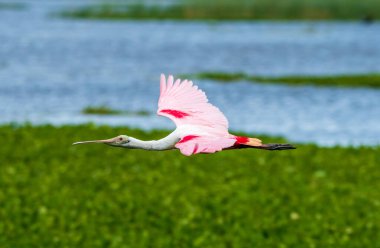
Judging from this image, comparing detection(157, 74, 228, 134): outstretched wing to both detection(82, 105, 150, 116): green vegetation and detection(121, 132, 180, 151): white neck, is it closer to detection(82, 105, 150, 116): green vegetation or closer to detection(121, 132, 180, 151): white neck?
detection(121, 132, 180, 151): white neck

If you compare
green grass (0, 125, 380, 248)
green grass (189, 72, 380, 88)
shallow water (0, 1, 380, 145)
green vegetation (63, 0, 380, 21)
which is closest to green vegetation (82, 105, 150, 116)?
shallow water (0, 1, 380, 145)

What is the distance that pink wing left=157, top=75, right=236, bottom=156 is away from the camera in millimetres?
3178

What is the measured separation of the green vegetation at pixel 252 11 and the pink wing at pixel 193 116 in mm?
93428

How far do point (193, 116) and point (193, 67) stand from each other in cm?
5378

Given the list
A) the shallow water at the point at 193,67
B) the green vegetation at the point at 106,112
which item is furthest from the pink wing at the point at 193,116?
the green vegetation at the point at 106,112

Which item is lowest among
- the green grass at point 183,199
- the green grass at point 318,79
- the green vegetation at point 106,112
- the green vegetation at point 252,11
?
the green vegetation at point 106,112

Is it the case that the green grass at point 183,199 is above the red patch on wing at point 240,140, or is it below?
below

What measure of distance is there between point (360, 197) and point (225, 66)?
42015mm

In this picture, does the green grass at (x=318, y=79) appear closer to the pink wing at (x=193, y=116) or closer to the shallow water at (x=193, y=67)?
the shallow water at (x=193, y=67)

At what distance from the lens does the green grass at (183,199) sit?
14.9m

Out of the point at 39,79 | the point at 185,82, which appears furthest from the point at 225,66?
the point at 185,82

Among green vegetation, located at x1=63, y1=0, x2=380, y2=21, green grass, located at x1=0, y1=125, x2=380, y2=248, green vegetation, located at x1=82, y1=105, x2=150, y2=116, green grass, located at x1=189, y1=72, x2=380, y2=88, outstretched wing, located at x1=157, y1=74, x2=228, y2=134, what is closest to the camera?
outstretched wing, located at x1=157, y1=74, x2=228, y2=134

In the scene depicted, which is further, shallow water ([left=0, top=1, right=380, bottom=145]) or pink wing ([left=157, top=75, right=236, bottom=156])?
shallow water ([left=0, top=1, right=380, bottom=145])

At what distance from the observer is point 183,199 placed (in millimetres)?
16297
